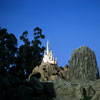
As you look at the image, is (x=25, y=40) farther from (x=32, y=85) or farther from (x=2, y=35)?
(x=32, y=85)

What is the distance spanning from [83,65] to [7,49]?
19836mm

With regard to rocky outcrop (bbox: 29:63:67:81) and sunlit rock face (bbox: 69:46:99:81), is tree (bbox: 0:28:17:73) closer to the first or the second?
rocky outcrop (bbox: 29:63:67:81)

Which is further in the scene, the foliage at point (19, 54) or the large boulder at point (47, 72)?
the foliage at point (19, 54)

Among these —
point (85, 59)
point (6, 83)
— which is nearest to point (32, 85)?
point (6, 83)

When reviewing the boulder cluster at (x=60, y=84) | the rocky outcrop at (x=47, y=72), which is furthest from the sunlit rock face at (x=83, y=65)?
the rocky outcrop at (x=47, y=72)

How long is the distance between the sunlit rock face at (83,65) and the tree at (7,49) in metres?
16.8

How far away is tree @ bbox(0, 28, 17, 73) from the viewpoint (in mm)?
33750

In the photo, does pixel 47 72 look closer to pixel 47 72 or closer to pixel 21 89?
pixel 47 72

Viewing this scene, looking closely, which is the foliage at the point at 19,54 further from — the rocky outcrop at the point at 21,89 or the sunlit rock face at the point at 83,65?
the rocky outcrop at the point at 21,89

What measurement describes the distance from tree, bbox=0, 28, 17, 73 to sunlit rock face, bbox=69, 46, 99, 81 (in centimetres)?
1680

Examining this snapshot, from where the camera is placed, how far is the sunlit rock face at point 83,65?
19797 mm

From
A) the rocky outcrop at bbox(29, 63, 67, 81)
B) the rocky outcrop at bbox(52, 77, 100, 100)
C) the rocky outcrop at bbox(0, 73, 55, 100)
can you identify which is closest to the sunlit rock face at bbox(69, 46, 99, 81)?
the rocky outcrop at bbox(52, 77, 100, 100)

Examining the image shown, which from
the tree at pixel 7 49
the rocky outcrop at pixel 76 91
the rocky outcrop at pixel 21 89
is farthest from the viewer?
the tree at pixel 7 49

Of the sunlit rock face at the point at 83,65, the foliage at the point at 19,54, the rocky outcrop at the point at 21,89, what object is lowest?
the rocky outcrop at the point at 21,89
